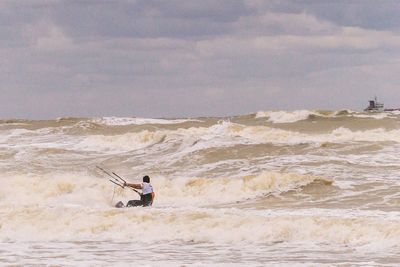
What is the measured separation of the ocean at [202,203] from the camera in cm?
1580

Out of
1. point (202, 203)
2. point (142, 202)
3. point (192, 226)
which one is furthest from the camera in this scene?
point (202, 203)

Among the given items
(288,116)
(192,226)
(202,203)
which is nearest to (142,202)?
(202,203)

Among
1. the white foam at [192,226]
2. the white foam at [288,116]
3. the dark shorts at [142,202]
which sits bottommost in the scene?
the white foam at [192,226]

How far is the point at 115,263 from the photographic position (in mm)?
14797

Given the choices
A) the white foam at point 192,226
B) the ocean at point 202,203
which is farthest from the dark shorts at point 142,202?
the white foam at point 192,226

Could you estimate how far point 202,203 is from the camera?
25312 millimetres

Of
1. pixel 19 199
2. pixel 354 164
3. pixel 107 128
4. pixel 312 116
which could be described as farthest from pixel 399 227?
pixel 312 116

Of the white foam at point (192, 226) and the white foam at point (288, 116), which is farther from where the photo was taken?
the white foam at point (288, 116)

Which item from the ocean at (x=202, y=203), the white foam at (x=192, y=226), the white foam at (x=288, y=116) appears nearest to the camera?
the ocean at (x=202, y=203)

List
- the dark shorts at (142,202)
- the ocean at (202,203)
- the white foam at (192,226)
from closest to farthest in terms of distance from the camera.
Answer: the ocean at (202,203) < the white foam at (192,226) < the dark shorts at (142,202)

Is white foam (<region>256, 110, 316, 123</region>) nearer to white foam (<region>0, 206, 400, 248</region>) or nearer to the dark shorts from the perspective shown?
the dark shorts

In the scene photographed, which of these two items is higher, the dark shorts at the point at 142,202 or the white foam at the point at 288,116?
the white foam at the point at 288,116

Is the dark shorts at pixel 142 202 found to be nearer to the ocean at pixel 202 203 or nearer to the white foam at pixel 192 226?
the ocean at pixel 202 203

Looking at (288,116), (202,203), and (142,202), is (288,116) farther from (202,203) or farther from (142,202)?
(142,202)
